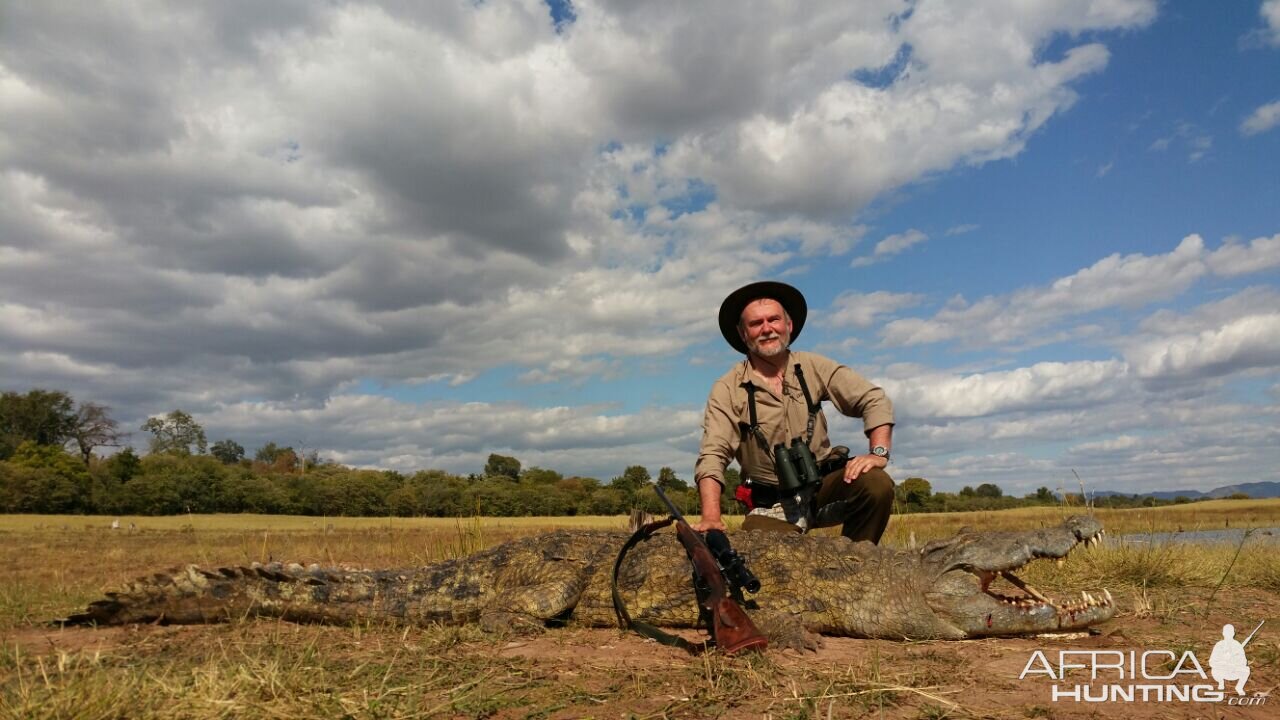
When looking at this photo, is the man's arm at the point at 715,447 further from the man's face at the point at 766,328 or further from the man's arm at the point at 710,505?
the man's face at the point at 766,328

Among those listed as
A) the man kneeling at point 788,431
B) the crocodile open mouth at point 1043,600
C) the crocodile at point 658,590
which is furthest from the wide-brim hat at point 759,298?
the crocodile open mouth at point 1043,600

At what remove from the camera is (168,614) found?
17.4ft

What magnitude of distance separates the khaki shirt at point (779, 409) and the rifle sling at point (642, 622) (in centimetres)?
108

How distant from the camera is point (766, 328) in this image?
6.66 m

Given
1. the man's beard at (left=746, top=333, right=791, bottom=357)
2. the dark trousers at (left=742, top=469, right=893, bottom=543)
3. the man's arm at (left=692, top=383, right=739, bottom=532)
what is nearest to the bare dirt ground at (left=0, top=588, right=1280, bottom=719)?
the man's arm at (left=692, top=383, right=739, bottom=532)

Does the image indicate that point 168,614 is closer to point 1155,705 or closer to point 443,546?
point 443,546

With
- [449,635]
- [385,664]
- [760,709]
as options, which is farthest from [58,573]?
[760,709]

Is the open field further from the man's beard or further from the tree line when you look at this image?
the tree line

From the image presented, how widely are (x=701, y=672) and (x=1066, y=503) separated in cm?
836

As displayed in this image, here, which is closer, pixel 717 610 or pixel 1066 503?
pixel 717 610

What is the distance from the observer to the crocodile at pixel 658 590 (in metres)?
4.95

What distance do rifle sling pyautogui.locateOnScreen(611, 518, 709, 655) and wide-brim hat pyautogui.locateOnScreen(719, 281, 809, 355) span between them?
2374 millimetres
